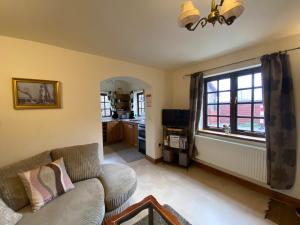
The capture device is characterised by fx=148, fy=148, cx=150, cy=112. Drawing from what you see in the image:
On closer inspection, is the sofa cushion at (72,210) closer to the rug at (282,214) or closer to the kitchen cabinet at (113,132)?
the rug at (282,214)

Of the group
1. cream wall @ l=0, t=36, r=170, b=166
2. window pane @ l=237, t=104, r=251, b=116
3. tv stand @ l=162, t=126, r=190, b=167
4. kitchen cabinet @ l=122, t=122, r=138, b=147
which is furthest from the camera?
kitchen cabinet @ l=122, t=122, r=138, b=147

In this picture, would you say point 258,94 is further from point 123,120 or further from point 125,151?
point 123,120

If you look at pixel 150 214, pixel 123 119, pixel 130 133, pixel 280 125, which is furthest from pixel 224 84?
pixel 123 119

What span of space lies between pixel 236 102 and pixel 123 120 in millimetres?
3799

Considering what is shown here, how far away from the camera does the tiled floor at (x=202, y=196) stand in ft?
6.04

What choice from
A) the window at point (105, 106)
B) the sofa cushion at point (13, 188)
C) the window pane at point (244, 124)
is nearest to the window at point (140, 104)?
the window at point (105, 106)

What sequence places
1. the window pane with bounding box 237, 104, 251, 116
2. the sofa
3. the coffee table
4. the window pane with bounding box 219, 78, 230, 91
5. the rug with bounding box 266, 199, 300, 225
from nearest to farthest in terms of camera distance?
the coffee table < the sofa < the rug with bounding box 266, 199, 300, 225 < the window pane with bounding box 237, 104, 251, 116 < the window pane with bounding box 219, 78, 230, 91

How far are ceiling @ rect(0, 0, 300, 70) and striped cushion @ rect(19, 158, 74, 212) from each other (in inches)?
62.5

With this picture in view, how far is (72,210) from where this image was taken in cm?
135

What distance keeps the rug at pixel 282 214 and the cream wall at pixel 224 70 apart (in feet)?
0.69

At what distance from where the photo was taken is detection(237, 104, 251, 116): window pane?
2562 mm

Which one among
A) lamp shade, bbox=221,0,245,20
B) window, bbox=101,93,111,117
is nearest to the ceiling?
lamp shade, bbox=221,0,245,20

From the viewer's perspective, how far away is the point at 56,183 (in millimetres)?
1601

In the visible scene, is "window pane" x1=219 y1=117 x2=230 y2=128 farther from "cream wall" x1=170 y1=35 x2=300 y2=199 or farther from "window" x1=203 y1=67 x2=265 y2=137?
"cream wall" x1=170 y1=35 x2=300 y2=199
